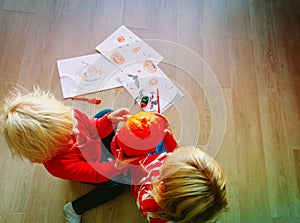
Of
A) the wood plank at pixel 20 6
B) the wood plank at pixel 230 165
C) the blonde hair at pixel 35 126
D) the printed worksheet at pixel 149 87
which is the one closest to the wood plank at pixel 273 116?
the wood plank at pixel 230 165

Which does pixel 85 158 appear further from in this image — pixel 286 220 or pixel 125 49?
pixel 286 220

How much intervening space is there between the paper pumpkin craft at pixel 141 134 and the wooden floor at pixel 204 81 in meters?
0.21

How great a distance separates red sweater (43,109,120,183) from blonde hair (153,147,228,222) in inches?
8.8

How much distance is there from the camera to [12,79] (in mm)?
1002

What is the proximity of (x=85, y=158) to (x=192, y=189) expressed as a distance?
317 mm

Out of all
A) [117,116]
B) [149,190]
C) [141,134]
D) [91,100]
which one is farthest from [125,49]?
[149,190]

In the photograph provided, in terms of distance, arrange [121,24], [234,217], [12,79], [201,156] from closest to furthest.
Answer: [201,156], [234,217], [12,79], [121,24]

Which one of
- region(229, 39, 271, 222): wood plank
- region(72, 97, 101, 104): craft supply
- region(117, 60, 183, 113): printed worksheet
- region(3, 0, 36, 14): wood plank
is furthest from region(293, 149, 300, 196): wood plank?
region(3, 0, 36, 14): wood plank

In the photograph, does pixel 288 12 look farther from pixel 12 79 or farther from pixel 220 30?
pixel 12 79

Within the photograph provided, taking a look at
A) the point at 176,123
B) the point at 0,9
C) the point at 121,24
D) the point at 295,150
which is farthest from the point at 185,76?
the point at 0,9

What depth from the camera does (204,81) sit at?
3.39ft

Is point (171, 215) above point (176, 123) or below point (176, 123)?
below

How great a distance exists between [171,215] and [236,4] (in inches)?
37.8

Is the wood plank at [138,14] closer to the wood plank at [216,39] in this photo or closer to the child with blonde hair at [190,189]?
the wood plank at [216,39]
